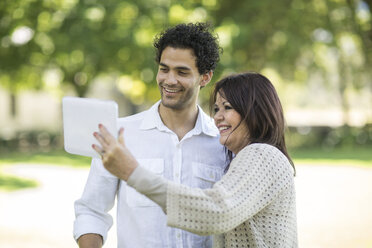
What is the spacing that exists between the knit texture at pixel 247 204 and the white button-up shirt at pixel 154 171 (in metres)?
0.50

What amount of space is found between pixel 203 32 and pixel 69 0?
1862 centimetres

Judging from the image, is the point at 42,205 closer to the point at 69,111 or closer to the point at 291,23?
the point at 69,111

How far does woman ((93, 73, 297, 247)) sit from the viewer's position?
6.37 ft

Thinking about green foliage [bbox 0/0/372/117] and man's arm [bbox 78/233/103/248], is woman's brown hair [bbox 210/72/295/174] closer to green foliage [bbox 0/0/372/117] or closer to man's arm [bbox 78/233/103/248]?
man's arm [bbox 78/233/103/248]

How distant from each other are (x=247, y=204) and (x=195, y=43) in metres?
1.43

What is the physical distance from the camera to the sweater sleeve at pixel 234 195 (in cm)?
195

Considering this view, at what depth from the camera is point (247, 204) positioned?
207 cm

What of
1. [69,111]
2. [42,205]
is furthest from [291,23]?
[69,111]

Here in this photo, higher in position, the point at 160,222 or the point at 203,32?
the point at 203,32

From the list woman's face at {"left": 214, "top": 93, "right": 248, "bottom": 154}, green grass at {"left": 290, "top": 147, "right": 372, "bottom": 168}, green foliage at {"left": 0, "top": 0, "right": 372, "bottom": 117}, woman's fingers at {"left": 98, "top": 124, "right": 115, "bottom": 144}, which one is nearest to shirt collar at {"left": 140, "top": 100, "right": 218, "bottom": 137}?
woman's face at {"left": 214, "top": 93, "right": 248, "bottom": 154}

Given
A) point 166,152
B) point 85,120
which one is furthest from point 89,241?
point 85,120

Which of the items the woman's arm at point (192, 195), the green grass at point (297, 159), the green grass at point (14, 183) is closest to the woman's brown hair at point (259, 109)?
the woman's arm at point (192, 195)

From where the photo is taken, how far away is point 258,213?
228 cm

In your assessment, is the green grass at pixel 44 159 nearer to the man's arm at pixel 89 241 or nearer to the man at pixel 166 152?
the man at pixel 166 152
